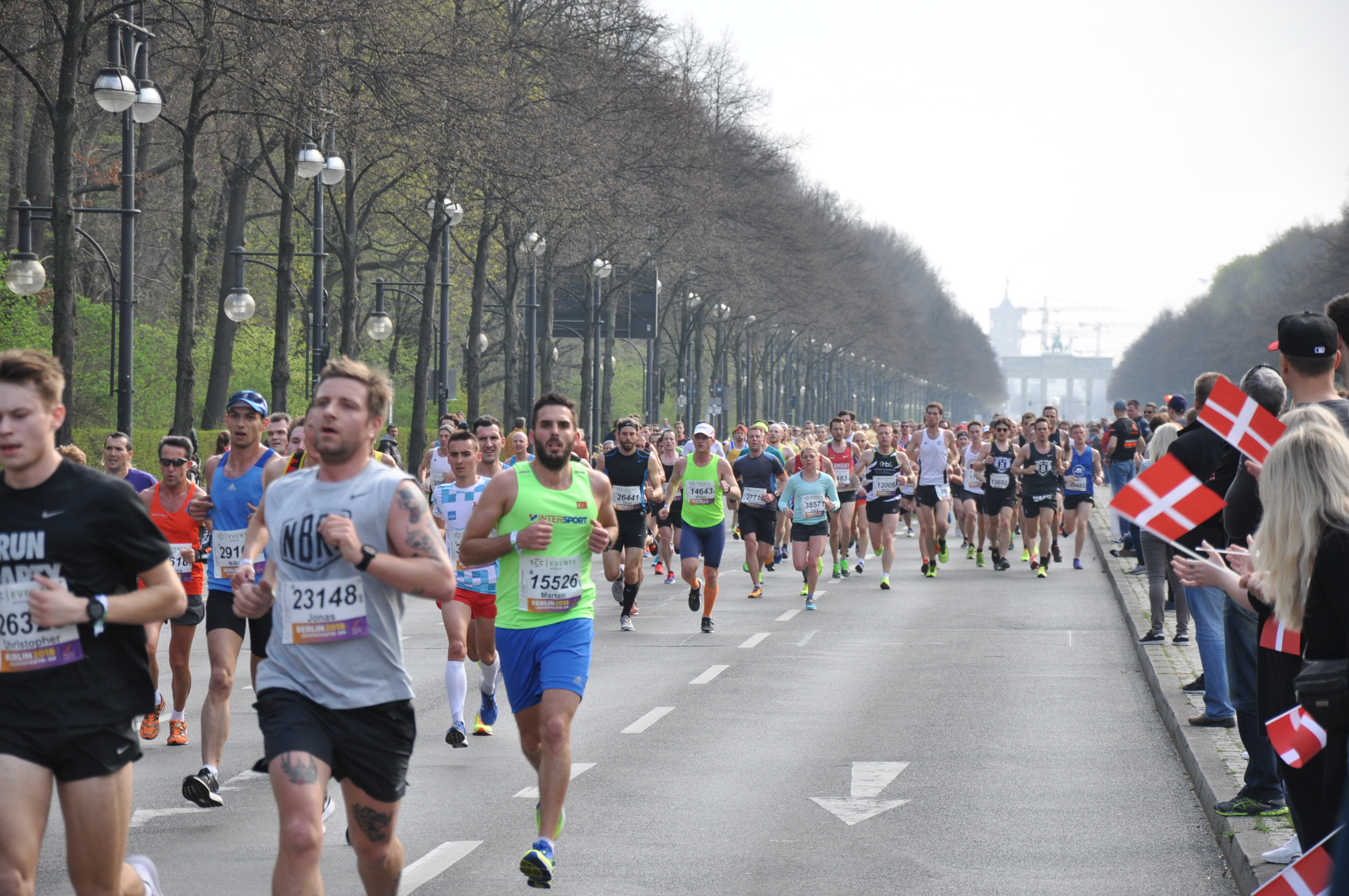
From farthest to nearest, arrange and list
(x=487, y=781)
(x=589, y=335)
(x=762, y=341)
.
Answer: (x=762, y=341) < (x=589, y=335) < (x=487, y=781)

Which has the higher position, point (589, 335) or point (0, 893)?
point (589, 335)

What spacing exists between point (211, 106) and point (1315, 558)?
80.8 ft

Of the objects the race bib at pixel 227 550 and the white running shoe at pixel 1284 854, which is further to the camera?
the race bib at pixel 227 550

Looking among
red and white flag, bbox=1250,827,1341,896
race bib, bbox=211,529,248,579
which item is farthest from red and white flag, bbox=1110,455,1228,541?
race bib, bbox=211,529,248,579

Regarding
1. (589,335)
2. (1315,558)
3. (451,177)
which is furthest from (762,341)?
(1315,558)

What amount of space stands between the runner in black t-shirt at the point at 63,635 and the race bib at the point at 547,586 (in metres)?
2.51

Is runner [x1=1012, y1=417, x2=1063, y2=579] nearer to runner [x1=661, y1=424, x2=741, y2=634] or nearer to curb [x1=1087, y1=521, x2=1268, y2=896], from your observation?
runner [x1=661, y1=424, x2=741, y2=634]

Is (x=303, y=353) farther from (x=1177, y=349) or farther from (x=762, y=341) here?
(x=1177, y=349)

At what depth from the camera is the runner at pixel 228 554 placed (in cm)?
834

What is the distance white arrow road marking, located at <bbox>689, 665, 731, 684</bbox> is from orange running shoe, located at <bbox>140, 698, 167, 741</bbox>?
152 inches

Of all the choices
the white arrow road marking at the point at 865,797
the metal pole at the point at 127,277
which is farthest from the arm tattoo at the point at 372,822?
the metal pole at the point at 127,277

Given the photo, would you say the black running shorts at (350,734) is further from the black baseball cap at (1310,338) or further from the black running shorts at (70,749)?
the black baseball cap at (1310,338)

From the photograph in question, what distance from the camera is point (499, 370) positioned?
6619cm

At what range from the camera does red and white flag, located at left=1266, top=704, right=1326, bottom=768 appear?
5.23 meters
